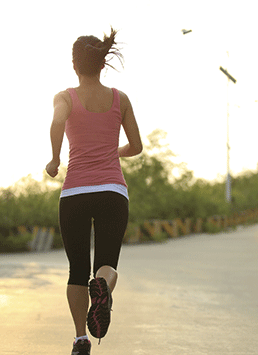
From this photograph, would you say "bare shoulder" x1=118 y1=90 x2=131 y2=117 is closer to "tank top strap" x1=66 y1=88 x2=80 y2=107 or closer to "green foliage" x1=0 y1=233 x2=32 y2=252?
"tank top strap" x1=66 y1=88 x2=80 y2=107

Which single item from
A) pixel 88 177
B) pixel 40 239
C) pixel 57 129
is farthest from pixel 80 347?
pixel 40 239

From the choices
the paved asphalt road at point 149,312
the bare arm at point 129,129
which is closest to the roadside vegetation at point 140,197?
the paved asphalt road at point 149,312

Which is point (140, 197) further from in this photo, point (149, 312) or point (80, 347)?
point (80, 347)

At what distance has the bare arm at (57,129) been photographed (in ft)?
10.9

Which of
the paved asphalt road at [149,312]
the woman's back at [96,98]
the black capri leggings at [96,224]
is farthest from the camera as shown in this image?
the paved asphalt road at [149,312]

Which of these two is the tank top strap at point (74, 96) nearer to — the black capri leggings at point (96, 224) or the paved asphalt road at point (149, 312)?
the black capri leggings at point (96, 224)

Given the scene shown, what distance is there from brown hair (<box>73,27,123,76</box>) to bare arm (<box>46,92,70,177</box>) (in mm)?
244

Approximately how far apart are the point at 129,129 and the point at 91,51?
0.48m

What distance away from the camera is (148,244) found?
1836cm

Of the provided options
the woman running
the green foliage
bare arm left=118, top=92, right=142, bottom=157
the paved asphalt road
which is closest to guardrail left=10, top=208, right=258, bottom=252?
the green foliage

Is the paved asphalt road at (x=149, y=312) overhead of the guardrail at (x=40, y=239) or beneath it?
overhead

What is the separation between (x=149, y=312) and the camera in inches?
234

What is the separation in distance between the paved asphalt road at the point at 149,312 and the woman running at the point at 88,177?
3.57 ft

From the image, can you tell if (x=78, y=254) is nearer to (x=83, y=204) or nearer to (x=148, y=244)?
(x=83, y=204)
